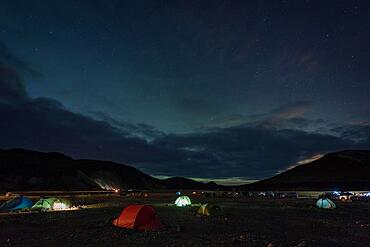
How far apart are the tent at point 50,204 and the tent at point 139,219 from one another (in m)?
18.3

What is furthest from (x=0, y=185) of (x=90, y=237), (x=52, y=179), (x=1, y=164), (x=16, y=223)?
(x=90, y=237)

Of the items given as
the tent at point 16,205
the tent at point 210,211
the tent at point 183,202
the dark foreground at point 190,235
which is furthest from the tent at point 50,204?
the tent at point 210,211

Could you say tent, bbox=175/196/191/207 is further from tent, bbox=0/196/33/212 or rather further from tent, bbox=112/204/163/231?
tent, bbox=112/204/163/231

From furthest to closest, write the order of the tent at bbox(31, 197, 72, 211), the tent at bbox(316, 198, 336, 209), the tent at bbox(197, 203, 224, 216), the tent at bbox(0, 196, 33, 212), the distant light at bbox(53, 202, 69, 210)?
1. the tent at bbox(316, 198, 336, 209)
2. the distant light at bbox(53, 202, 69, 210)
3. the tent at bbox(31, 197, 72, 211)
4. the tent at bbox(0, 196, 33, 212)
5. the tent at bbox(197, 203, 224, 216)

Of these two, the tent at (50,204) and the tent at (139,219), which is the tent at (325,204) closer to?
the tent at (50,204)

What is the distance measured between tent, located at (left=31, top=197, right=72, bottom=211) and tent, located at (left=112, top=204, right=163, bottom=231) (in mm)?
18251

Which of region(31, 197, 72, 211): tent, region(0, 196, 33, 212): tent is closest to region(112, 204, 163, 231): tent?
region(31, 197, 72, 211): tent

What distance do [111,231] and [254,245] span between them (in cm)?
827

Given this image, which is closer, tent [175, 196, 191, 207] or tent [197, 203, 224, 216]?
tent [197, 203, 224, 216]

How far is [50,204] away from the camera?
39750mm

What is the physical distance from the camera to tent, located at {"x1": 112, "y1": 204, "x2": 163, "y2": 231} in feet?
74.6

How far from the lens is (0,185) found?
511 ft

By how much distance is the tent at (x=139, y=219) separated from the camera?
22734 millimetres

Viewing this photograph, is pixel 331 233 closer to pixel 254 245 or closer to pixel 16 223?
pixel 254 245
